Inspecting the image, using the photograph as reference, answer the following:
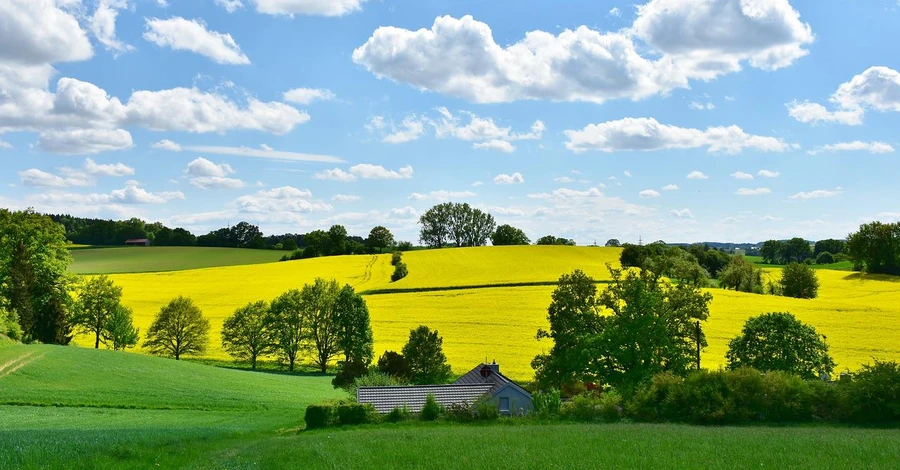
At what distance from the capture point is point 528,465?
48.1 feet

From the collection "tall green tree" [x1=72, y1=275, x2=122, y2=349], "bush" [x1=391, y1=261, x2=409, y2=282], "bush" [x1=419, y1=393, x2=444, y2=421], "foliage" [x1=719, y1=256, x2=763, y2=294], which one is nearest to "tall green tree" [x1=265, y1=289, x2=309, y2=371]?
"tall green tree" [x1=72, y1=275, x2=122, y2=349]

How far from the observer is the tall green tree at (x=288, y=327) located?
192 ft

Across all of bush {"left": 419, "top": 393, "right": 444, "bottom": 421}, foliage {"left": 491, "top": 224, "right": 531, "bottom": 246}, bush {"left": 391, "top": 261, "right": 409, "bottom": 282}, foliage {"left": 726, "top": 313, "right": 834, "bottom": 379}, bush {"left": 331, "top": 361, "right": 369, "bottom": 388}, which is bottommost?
bush {"left": 331, "top": 361, "right": 369, "bottom": 388}

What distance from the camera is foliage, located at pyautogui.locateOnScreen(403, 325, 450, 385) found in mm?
43688

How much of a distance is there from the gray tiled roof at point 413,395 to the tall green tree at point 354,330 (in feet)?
74.2

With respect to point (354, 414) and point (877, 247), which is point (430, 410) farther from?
point (877, 247)

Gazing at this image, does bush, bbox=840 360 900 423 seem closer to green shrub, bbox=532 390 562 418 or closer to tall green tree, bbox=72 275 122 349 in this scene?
green shrub, bbox=532 390 562 418

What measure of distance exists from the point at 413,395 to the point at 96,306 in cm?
4386

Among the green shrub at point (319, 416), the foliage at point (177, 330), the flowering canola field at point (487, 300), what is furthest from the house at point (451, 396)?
the foliage at point (177, 330)

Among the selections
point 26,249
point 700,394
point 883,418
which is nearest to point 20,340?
point 26,249

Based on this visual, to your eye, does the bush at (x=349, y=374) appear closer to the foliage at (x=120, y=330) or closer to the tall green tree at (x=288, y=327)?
the tall green tree at (x=288, y=327)

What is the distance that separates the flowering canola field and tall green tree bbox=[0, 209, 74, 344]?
33.0 ft

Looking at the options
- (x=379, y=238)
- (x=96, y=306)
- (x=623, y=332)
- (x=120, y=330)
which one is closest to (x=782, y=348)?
(x=623, y=332)

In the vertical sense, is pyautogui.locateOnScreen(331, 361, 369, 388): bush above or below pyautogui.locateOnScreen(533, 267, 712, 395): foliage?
below
